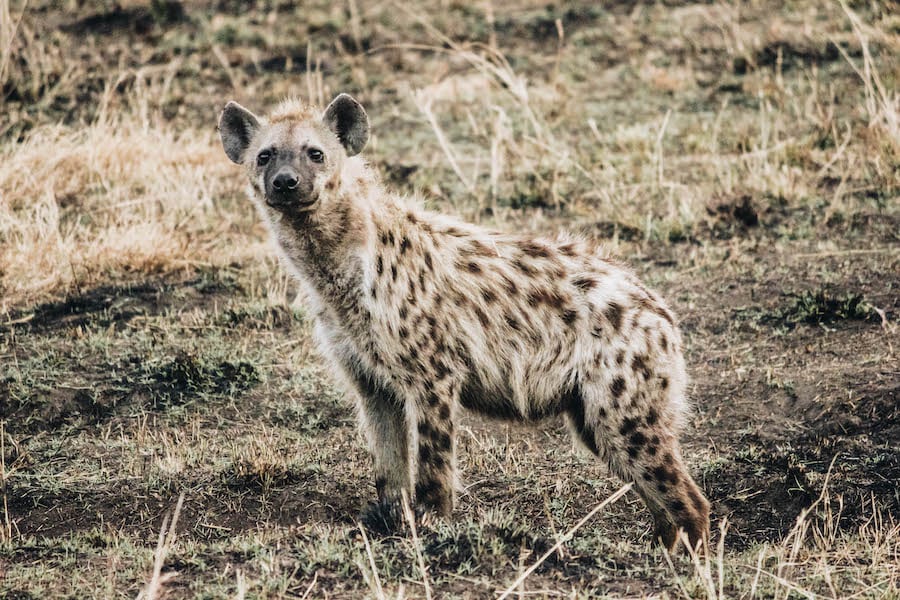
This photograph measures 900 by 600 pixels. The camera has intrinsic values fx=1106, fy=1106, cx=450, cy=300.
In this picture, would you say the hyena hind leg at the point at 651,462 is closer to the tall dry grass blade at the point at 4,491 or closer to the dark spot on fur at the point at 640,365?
the dark spot on fur at the point at 640,365

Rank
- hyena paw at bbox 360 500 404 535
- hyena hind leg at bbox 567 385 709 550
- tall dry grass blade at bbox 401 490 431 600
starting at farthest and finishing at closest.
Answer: hyena hind leg at bbox 567 385 709 550, hyena paw at bbox 360 500 404 535, tall dry grass blade at bbox 401 490 431 600

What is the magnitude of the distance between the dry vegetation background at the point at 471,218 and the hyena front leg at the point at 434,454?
0.23 meters

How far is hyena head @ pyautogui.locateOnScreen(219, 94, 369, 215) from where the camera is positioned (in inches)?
166

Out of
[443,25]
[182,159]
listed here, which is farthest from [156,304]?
[443,25]

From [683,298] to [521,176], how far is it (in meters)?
2.15

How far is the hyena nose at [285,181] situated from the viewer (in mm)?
4160

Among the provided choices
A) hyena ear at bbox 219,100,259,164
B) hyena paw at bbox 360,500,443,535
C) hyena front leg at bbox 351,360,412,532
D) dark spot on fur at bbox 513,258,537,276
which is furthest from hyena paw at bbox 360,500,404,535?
hyena ear at bbox 219,100,259,164

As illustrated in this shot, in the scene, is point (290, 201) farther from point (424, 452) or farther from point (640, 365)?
point (640, 365)

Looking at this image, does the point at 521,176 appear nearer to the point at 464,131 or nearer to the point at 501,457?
the point at 464,131

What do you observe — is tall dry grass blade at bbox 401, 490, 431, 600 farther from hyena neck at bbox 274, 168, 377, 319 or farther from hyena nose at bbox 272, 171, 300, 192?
hyena nose at bbox 272, 171, 300, 192

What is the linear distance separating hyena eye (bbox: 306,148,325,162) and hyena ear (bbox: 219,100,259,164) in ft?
1.42

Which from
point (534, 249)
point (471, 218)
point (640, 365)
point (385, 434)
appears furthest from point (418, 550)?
point (471, 218)

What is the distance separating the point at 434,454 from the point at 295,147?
4.35 ft

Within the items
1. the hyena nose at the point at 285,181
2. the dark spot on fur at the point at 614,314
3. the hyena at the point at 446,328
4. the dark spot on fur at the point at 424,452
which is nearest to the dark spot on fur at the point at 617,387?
the hyena at the point at 446,328
